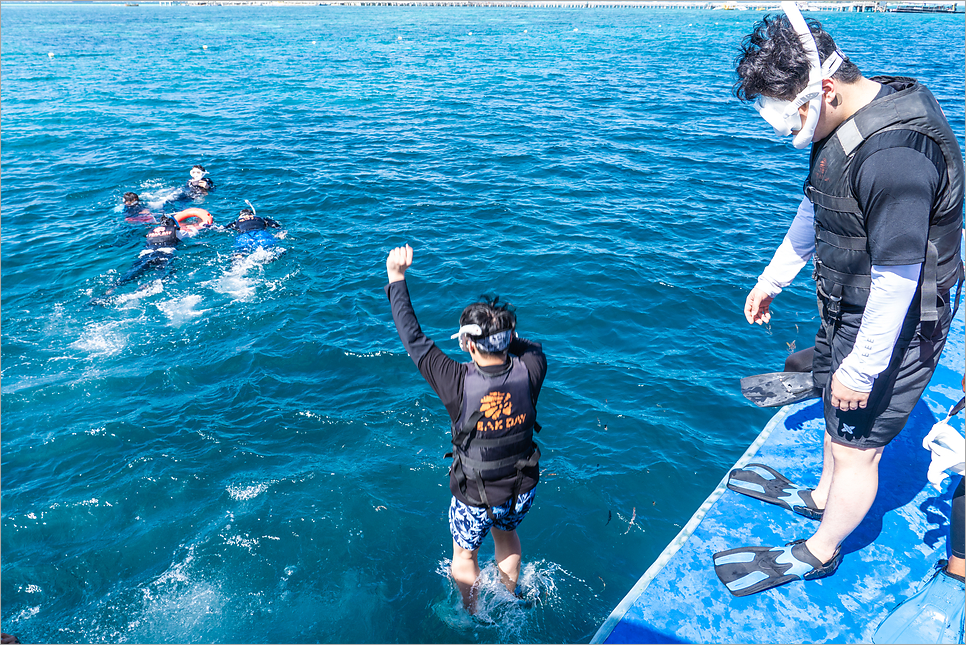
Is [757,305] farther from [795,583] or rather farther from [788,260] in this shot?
[795,583]

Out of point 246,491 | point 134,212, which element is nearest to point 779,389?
point 246,491

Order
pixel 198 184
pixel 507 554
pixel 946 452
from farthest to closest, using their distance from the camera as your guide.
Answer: pixel 198 184, pixel 507 554, pixel 946 452

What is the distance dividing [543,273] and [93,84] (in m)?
32.1

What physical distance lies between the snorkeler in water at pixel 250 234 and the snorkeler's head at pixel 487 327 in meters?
9.77

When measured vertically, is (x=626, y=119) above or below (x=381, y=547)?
above

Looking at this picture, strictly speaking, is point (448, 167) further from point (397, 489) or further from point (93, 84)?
point (93, 84)

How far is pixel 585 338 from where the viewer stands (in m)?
9.41

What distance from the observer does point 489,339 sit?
344 centimetres

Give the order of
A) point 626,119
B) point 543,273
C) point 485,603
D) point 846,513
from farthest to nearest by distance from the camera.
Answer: point 626,119 → point 543,273 → point 485,603 → point 846,513

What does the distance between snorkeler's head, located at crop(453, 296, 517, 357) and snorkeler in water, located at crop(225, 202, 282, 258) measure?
9.77 metres

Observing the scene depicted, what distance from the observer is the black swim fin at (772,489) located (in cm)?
442

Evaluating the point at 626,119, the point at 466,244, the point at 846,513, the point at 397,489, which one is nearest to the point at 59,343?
the point at 397,489

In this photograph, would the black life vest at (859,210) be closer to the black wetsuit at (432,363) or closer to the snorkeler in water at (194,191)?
the black wetsuit at (432,363)

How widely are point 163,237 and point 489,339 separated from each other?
10932 millimetres
